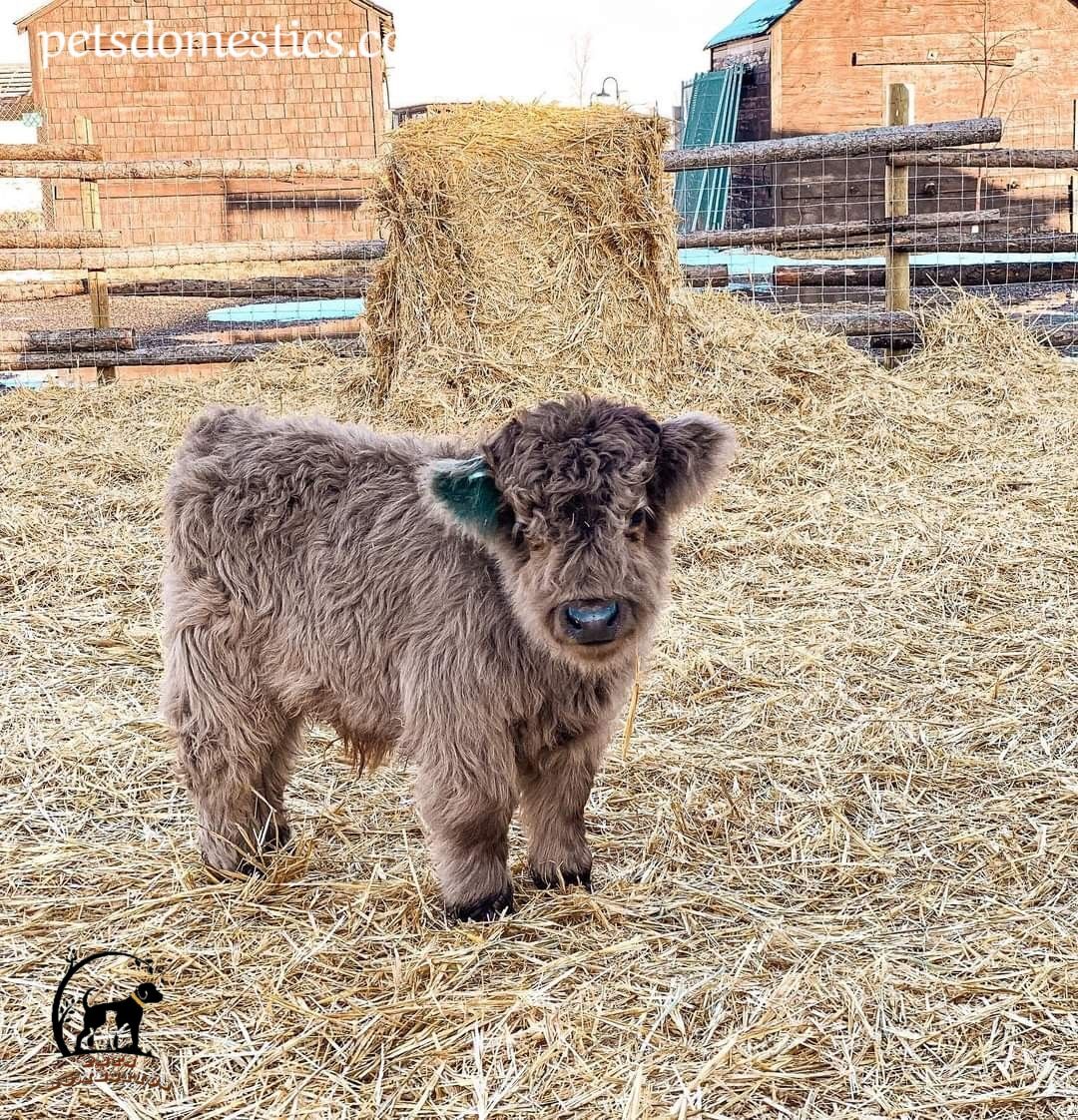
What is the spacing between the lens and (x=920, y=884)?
3.49 metres

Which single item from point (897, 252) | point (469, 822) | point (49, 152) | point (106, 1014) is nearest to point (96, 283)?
point (49, 152)

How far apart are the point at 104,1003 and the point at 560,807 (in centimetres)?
123

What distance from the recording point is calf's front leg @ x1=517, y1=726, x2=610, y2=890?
327 centimetres

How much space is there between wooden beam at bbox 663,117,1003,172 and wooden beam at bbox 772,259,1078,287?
4.28 feet

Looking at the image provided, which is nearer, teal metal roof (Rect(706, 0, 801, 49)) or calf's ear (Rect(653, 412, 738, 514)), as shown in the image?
calf's ear (Rect(653, 412, 738, 514))

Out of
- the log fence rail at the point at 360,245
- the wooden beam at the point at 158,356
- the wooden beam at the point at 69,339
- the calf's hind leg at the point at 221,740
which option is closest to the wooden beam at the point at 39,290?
the log fence rail at the point at 360,245

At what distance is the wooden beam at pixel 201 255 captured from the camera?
10641 mm

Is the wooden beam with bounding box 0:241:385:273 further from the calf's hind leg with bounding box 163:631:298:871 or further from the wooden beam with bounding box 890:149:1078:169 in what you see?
the calf's hind leg with bounding box 163:631:298:871

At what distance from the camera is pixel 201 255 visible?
10836 mm

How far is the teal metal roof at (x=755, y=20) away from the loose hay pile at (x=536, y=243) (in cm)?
1283

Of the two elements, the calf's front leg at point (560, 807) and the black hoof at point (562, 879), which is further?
the black hoof at point (562, 879)

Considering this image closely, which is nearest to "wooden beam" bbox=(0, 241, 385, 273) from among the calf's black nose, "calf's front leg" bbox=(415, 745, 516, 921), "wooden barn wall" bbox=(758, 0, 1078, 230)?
"calf's front leg" bbox=(415, 745, 516, 921)

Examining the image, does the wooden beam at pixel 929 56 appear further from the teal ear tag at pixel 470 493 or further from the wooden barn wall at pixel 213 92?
the teal ear tag at pixel 470 493

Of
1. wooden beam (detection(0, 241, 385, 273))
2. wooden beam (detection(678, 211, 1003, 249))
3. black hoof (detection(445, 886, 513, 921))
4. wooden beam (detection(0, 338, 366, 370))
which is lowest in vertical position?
black hoof (detection(445, 886, 513, 921))
